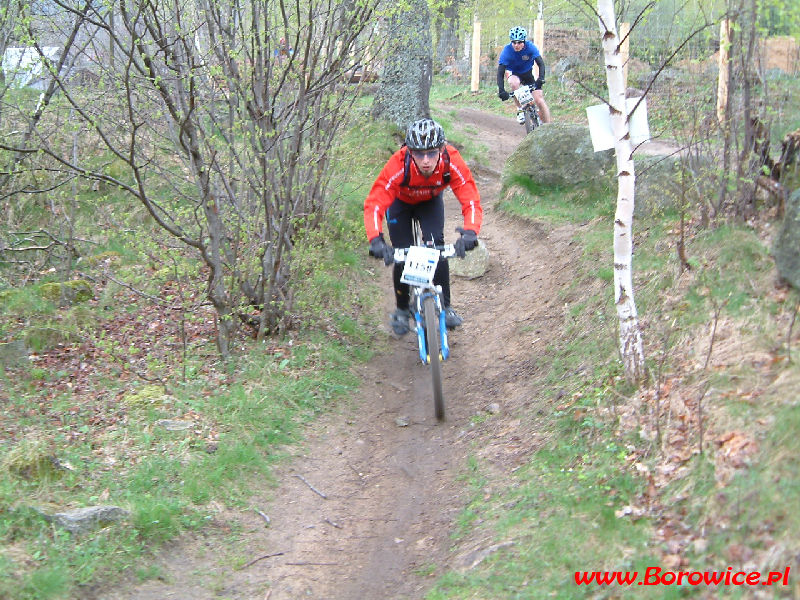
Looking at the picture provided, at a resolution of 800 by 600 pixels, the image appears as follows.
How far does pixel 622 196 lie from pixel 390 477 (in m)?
2.56

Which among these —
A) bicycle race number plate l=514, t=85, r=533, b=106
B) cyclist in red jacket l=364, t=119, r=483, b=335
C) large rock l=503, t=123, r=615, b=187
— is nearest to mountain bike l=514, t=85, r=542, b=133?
bicycle race number plate l=514, t=85, r=533, b=106

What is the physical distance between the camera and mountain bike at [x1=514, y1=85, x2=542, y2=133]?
39.0 ft

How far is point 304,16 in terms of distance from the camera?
7.16 meters

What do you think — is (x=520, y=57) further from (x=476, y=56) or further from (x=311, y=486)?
(x=476, y=56)

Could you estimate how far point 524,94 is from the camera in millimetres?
11906

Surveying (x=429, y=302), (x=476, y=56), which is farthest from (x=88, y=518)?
(x=476, y=56)

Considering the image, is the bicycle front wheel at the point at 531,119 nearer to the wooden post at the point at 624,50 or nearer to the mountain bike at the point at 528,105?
the mountain bike at the point at 528,105

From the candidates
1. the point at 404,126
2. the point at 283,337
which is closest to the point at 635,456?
the point at 283,337

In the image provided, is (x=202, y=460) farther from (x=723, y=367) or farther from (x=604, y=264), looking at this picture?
(x=604, y=264)

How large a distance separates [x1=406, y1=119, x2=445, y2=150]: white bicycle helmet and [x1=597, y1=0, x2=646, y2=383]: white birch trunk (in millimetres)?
1612

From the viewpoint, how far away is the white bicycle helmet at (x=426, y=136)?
20.0 ft

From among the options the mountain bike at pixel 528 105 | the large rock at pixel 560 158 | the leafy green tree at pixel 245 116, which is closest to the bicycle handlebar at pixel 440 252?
the leafy green tree at pixel 245 116

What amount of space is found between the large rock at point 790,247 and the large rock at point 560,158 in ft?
15.7

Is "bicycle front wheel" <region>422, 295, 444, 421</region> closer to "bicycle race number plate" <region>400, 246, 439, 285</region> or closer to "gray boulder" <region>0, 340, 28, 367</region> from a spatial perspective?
"bicycle race number plate" <region>400, 246, 439, 285</region>
